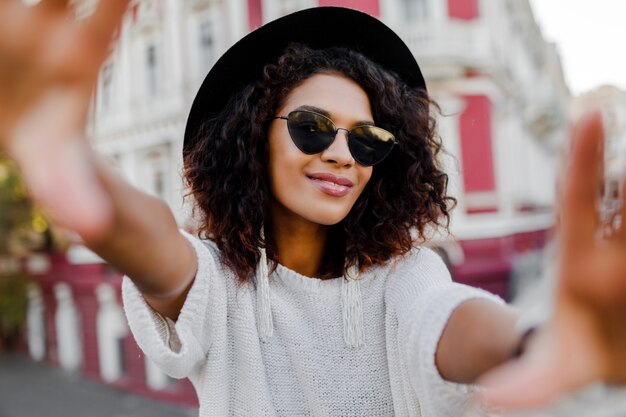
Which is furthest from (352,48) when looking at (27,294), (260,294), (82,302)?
(27,294)

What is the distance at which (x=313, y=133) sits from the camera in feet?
3.66

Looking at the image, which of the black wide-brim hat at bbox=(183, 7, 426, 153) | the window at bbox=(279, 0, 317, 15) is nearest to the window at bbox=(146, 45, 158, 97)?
the window at bbox=(279, 0, 317, 15)

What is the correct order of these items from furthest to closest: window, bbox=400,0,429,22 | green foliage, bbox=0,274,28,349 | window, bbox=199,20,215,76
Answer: green foliage, bbox=0,274,28,349 → window, bbox=199,20,215,76 → window, bbox=400,0,429,22

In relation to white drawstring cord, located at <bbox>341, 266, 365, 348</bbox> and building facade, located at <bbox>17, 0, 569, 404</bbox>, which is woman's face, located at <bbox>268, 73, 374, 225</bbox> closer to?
white drawstring cord, located at <bbox>341, 266, 365, 348</bbox>

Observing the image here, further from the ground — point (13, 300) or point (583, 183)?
point (583, 183)

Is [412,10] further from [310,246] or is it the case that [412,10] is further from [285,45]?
[310,246]

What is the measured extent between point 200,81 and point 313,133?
5.83 meters

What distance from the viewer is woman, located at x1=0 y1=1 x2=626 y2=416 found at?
748 millimetres

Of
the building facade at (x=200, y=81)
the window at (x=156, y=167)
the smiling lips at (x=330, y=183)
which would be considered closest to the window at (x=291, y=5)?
the building facade at (x=200, y=81)

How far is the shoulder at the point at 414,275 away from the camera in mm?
1019

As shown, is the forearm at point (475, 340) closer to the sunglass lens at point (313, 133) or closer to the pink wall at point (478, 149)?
the sunglass lens at point (313, 133)

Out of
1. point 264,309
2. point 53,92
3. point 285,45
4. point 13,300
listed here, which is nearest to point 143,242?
point 53,92

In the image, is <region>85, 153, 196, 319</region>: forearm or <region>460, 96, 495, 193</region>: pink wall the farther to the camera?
<region>460, 96, 495, 193</region>: pink wall

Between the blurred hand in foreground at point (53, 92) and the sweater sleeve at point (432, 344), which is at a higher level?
the blurred hand in foreground at point (53, 92)
